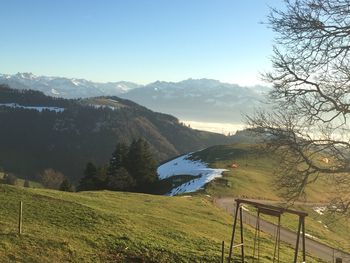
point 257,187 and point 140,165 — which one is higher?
point 140,165

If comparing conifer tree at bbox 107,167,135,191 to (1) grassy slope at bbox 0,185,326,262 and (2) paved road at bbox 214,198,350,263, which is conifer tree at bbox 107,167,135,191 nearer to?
(2) paved road at bbox 214,198,350,263

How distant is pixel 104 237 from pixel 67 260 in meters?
4.80

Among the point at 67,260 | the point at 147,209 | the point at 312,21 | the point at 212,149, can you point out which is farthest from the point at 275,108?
the point at 212,149

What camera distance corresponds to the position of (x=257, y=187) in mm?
100938

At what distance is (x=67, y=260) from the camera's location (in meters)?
19.0

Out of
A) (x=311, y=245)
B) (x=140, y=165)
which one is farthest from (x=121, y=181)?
(x=311, y=245)

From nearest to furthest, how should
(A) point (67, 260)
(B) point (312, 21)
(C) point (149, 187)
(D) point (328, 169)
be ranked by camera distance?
(B) point (312, 21) < (D) point (328, 169) < (A) point (67, 260) < (C) point (149, 187)

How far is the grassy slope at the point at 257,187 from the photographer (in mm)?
61031

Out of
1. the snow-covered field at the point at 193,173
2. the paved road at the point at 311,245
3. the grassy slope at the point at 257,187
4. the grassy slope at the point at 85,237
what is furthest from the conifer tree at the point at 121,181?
the grassy slope at the point at 85,237

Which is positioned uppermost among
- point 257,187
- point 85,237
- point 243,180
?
point 243,180

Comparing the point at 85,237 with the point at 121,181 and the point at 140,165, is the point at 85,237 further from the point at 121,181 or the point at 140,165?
the point at 140,165

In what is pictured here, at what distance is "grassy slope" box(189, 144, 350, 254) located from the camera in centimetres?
6103

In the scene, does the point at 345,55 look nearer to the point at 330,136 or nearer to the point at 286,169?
the point at 330,136

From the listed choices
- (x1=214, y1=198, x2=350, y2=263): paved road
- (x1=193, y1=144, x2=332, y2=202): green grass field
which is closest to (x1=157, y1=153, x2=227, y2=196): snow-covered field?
(x1=193, y1=144, x2=332, y2=202): green grass field
